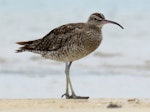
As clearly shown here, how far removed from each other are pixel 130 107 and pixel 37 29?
1439 centimetres

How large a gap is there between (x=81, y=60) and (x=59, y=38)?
6.47m

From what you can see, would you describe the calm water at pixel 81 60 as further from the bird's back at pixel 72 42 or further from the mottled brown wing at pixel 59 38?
the bird's back at pixel 72 42

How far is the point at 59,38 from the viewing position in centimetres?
1202

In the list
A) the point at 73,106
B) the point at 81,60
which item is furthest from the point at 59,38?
the point at 81,60

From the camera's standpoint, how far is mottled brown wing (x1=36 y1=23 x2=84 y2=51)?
469 inches

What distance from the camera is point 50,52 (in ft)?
39.5

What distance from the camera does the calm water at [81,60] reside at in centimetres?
1430

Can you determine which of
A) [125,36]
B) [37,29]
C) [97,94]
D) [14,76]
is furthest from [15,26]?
[97,94]

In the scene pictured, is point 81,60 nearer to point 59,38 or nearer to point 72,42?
point 59,38

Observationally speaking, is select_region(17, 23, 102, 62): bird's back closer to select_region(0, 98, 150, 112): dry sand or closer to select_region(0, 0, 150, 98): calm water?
select_region(0, 98, 150, 112): dry sand

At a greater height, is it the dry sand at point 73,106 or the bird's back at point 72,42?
the bird's back at point 72,42

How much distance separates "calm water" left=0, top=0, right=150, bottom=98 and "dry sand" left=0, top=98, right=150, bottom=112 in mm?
2717

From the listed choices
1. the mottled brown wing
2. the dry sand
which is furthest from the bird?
the dry sand

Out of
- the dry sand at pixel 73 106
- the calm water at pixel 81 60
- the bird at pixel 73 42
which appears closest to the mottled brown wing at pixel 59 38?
the bird at pixel 73 42
